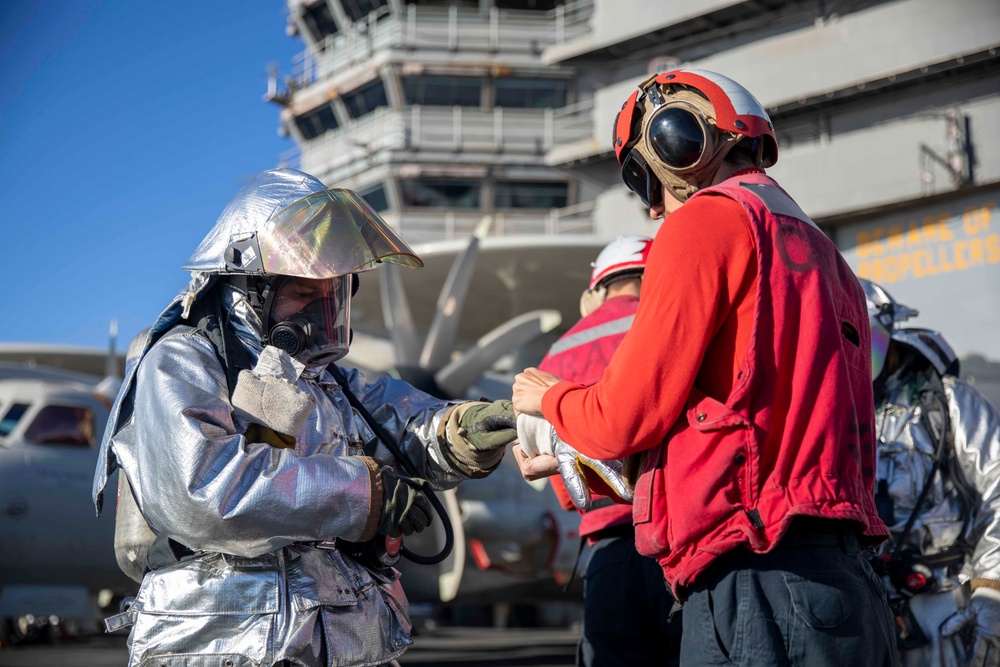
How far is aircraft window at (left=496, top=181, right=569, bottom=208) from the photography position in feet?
106

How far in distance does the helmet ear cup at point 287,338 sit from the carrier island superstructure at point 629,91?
1431 cm

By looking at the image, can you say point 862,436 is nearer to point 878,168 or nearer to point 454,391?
point 454,391

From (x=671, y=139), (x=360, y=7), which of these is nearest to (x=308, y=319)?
(x=671, y=139)

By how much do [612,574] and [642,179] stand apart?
153cm

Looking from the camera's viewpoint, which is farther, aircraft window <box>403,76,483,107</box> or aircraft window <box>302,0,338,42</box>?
aircraft window <box>302,0,338,42</box>

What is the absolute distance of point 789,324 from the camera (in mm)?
2174

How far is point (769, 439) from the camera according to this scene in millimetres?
2131

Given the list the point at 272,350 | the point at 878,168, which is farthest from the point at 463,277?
the point at 272,350

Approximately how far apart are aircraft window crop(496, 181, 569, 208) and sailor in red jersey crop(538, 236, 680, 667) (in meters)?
28.6

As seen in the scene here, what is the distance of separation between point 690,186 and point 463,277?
39.9ft

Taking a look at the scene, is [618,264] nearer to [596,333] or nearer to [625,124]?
[596,333]

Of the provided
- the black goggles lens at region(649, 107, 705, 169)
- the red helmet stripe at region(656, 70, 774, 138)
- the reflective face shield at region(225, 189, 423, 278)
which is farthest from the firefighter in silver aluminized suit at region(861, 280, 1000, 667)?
the reflective face shield at region(225, 189, 423, 278)

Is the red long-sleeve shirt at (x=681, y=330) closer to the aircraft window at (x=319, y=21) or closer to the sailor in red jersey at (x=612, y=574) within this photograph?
the sailor in red jersey at (x=612, y=574)

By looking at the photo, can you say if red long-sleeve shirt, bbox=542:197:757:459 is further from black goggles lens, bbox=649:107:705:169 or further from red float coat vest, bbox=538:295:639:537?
red float coat vest, bbox=538:295:639:537
